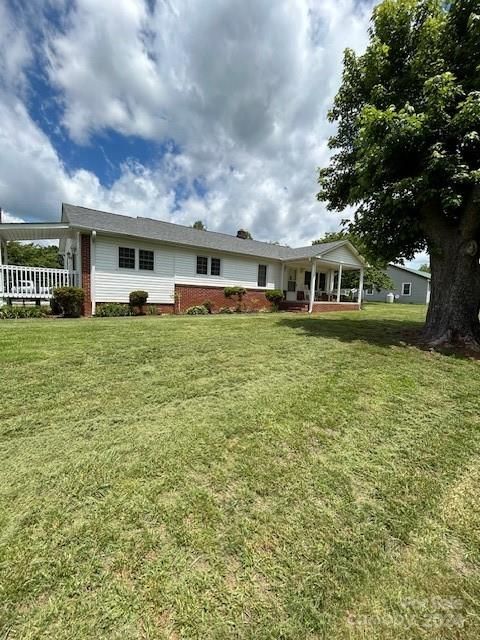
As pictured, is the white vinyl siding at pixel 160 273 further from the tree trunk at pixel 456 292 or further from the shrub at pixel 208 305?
the tree trunk at pixel 456 292

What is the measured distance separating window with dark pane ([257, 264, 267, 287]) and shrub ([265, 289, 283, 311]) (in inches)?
32.3

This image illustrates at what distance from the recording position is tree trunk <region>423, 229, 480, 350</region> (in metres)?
6.80

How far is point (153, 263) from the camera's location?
Result: 44.5 feet

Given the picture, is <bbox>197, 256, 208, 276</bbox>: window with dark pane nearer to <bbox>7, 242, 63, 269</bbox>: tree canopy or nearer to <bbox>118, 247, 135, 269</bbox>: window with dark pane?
<bbox>118, 247, 135, 269</bbox>: window with dark pane

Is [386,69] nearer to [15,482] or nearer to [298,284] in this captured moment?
[15,482]

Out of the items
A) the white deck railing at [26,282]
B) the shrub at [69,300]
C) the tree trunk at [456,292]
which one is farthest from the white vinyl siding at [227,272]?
the tree trunk at [456,292]

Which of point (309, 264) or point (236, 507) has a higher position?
point (309, 264)

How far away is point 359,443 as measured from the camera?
2990 millimetres

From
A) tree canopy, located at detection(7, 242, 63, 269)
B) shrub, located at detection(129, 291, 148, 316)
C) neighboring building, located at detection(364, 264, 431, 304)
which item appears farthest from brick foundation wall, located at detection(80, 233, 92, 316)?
tree canopy, located at detection(7, 242, 63, 269)

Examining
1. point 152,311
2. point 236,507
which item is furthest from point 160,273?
point 236,507

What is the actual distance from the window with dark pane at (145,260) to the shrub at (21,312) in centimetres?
405

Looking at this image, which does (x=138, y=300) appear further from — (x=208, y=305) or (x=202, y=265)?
(x=202, y=265)

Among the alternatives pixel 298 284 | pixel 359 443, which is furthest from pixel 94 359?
pixel 298 284

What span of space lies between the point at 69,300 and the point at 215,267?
721cm
